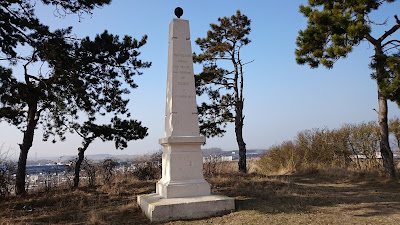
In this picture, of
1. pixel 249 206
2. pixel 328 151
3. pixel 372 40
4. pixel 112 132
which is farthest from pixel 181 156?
pixel 328 151

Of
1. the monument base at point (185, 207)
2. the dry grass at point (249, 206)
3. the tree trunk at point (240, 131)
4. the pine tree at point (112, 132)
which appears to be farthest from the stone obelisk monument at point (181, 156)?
the tree trunk at point (240, 131)

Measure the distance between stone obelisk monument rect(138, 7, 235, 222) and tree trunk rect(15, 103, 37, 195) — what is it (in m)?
5.21

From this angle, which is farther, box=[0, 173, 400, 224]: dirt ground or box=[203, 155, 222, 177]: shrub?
box=[203, 155, 222, 177]: shrub

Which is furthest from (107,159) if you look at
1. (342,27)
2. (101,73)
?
(342,27)

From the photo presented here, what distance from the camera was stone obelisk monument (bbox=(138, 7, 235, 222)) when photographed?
17.7ft

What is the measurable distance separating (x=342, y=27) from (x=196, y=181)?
23.2ft

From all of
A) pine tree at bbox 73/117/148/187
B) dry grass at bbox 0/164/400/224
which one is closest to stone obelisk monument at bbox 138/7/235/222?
dry grass at bbox 0/164/400/224

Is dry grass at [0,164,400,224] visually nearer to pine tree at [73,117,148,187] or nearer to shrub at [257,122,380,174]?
pine tree at [73,117,148,187]

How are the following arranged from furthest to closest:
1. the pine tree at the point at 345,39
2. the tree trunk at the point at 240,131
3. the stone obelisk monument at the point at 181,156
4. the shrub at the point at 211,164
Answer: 1. the tree trunk at the point at 240,131
2. the shrub at the point at 211,164
3. the pine tree at the point at 345,39
4. the stone obelisk monument at the point at 181,156

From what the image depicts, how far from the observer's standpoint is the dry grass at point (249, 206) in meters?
5.16

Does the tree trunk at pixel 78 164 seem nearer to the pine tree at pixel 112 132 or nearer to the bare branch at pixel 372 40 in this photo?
the pine tree at pixel 112 132

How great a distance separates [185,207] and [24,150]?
6702 mm

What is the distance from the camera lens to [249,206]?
6090 millimetres

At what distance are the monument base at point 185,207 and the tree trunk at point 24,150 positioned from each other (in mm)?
5609
